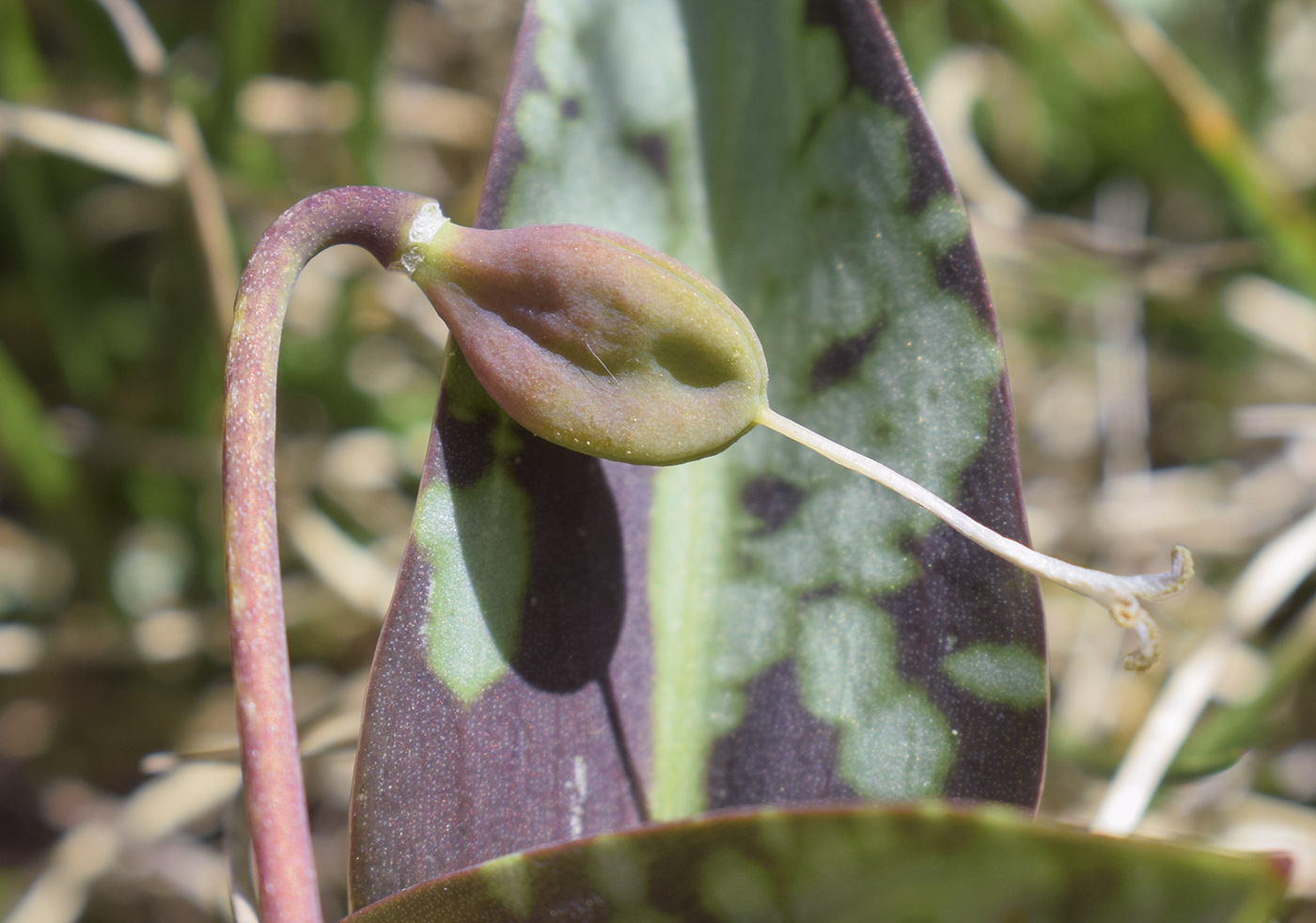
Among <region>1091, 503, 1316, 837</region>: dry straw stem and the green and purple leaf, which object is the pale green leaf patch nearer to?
the green and purple leaf

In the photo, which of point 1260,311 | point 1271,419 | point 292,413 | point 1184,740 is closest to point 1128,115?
point 1260,311

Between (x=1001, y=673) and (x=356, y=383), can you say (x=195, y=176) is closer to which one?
(x=356, y=383)

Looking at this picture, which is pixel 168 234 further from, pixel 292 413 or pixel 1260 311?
pixel 1260 311

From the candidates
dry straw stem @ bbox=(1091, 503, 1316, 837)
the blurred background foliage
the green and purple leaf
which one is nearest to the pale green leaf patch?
the green and purple leaf

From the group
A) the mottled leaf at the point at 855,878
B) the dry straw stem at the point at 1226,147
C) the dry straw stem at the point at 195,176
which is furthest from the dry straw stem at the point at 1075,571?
the dry straw stem at the point at 1226,147

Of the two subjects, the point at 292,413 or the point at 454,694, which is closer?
the point at 454,694

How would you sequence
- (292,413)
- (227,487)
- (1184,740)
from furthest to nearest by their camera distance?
1. (292,413)
2. (1184,740)
3. (227,487)

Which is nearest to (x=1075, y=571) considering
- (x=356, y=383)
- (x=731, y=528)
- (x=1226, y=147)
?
(x=731, y=528)
